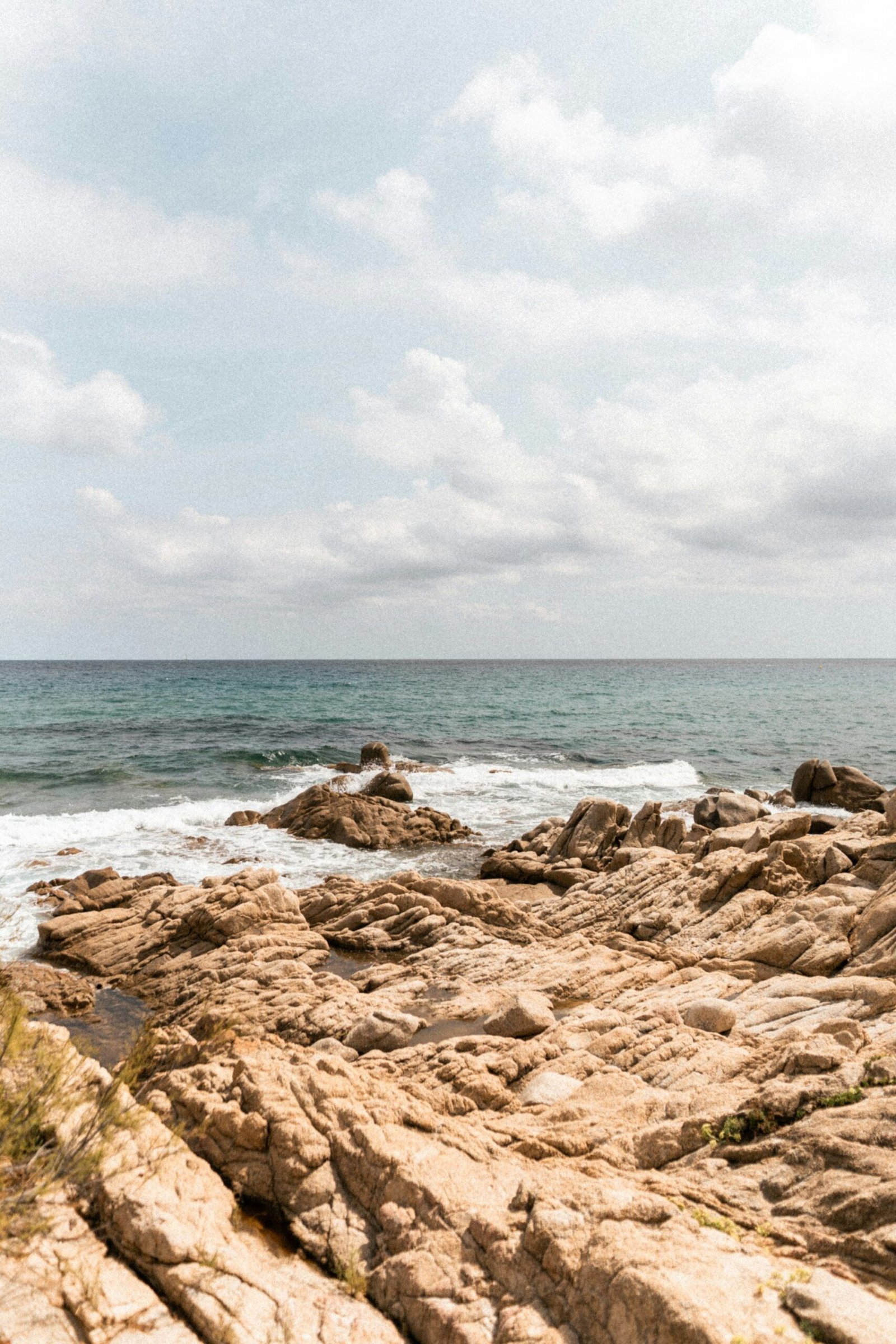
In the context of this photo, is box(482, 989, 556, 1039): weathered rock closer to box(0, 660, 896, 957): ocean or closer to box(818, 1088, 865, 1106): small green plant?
box(818, 1088, 865, 1106): small green plant

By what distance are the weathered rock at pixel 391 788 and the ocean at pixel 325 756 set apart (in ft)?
5.98

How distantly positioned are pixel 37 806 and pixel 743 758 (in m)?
38.1

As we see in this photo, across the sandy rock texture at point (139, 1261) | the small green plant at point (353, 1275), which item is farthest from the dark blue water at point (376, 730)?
the small green plant at point (353, 1275)

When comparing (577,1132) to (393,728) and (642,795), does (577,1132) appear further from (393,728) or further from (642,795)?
(393,728)

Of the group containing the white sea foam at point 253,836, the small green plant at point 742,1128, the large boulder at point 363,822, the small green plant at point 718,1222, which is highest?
the small green plant at point 718,1222

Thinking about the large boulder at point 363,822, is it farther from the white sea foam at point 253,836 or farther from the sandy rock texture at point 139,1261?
the sandy rock texture at point 139,1261

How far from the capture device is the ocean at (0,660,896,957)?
23109mm

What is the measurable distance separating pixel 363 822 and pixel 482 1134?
18.3 meters

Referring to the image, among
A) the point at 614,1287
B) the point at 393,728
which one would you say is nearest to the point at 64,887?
the point at 614,1287

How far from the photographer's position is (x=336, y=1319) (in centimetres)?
499

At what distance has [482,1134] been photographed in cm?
714

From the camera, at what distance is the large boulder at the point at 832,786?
30828 mm

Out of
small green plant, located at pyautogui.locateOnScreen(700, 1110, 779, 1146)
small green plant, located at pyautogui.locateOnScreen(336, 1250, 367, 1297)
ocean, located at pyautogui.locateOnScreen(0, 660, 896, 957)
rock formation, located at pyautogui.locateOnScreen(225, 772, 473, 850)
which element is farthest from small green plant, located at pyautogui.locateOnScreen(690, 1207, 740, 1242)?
rock formation, located at pyautogui.locateOnScreen(225, 772, 473, 850)

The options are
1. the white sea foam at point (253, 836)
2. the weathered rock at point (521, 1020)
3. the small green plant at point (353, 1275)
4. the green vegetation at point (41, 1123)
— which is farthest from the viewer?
the white sea foam at point (253, 836)
